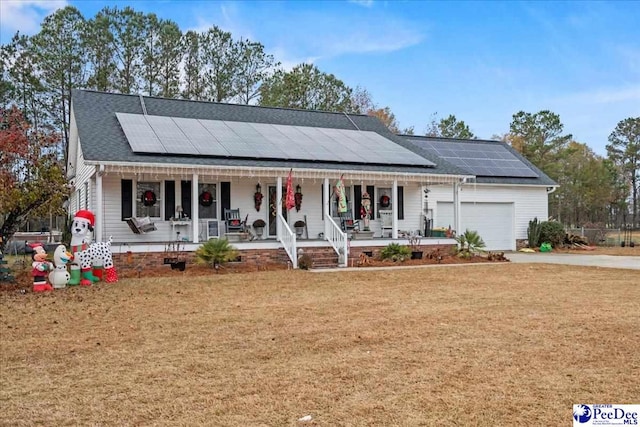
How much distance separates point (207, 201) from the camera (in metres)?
16.7

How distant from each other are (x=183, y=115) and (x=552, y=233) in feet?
50.0

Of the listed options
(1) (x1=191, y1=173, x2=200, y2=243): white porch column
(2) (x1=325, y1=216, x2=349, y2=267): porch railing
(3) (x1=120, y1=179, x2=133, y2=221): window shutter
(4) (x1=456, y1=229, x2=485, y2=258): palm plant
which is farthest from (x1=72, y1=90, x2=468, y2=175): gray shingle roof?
(4) (x1=456, y1=229, x2=485, y2=258): palm plant

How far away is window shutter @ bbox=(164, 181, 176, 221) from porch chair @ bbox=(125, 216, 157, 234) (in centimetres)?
103

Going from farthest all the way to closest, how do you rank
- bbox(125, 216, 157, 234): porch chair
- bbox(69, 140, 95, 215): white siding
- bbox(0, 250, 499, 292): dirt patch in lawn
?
bbox(69, 140, 95, 215): white siding
bbox(125, 216, 157, 234): porch chair
bbox(0, 250, 499, 292): dirt patch in lawn

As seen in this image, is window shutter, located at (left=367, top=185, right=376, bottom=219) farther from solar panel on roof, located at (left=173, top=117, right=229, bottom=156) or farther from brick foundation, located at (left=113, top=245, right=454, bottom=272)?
solar panel on roof, located at (left=173, top=117, right=229, bottom=156)

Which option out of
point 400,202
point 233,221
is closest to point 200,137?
point 233,221

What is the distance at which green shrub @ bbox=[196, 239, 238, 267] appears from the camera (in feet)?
45.2

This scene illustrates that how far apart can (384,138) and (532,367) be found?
643 inches

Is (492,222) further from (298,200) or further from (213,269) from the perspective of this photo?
(213,269)

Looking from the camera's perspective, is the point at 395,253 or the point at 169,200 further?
the point at 169,200

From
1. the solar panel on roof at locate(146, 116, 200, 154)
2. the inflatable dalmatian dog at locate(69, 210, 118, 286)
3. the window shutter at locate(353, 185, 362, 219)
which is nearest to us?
the inflatable dalmatian dog at locate(69, 210, 118, 286)

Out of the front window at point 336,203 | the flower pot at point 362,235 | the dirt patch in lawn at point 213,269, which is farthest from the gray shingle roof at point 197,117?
the dirt patch in lawn at point 213,269

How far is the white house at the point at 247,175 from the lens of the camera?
15.0m

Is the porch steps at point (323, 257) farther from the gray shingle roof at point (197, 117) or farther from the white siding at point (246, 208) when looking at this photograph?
Result: the gray shingle roof at point (197, 117)
